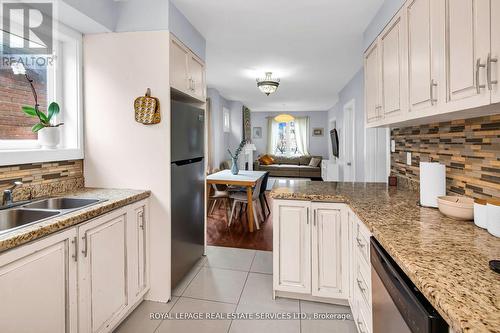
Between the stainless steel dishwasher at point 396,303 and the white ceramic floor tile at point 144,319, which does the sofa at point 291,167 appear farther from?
the stainless steel dishwasher at point 396,303

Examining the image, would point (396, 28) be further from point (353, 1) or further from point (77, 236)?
point (77, 236)

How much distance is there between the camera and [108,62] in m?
2.29

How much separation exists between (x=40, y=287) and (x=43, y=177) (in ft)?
3.28

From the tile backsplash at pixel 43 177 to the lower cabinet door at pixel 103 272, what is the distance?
0.59 meters

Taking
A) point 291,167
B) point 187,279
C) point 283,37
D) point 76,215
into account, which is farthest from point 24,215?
point 291,167

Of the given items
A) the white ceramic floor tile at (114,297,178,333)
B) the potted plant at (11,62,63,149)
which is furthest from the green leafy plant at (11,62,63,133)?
the white ceramic floor tile at (114,297,178,333)

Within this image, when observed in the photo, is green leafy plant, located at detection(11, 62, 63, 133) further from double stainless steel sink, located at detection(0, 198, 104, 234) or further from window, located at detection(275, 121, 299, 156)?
window, located at detection(275, 121, 299, 156)

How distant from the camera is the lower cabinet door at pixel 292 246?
6.99 feet

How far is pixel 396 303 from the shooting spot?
1.01 metres

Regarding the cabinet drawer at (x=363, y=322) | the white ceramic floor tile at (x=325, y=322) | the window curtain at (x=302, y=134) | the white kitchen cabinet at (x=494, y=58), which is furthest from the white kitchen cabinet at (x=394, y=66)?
the window curtain at (x=302, y=134)

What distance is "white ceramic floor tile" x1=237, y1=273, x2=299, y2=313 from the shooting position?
2.16 metres

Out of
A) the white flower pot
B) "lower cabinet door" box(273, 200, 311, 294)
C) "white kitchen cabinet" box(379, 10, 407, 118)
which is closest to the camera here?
"white kitchen cabinet" box(379, 10, 407, 118)

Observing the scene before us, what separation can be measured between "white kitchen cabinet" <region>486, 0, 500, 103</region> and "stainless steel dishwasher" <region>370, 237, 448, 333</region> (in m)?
→ 0.70

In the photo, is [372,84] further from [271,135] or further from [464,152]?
[271,135]
